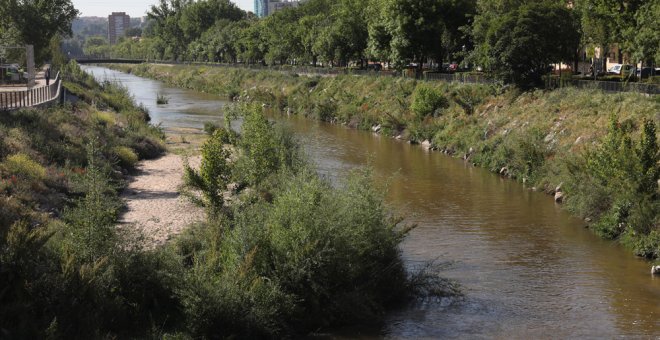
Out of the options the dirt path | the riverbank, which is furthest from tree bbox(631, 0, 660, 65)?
the dirt path

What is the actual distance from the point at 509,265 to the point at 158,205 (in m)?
13.4

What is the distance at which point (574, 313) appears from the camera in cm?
2005

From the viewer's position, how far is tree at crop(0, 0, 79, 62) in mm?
69312

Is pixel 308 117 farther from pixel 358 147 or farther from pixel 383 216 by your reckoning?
pixel 383 216

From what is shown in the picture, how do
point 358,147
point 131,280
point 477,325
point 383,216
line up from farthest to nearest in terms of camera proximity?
point 358,147 → point 383,216 → point 477,325 → point 131,280

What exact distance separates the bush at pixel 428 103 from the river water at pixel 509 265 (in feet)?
42.2

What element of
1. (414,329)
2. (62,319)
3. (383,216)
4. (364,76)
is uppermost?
(364,76)

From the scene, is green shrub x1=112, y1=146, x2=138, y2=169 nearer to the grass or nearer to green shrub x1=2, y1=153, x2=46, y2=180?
green shrub x1=2, y1=153, x2=46, y2=180

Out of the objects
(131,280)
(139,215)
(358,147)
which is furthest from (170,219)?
(358,147)

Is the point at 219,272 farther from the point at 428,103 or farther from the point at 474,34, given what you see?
the point at 474,34

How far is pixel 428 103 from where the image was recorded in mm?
53156

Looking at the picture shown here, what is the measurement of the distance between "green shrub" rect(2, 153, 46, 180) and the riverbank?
69.3 ft

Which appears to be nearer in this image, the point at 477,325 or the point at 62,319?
the point at 62,319

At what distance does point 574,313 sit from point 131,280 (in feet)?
37.7
